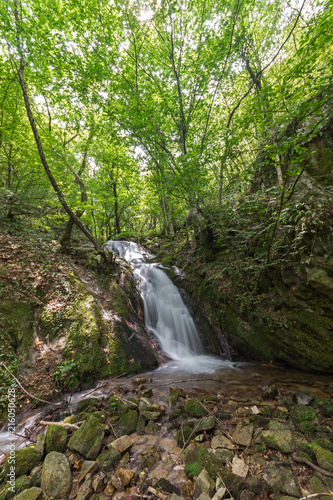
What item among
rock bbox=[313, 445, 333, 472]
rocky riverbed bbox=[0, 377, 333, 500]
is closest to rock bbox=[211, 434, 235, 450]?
rocky riverbed bbox=[0, 377, 333, 500]

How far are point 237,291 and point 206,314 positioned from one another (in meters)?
1.83

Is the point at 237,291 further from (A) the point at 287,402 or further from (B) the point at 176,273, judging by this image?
(B) the point at 176,273

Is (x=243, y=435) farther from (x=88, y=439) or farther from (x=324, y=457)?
(x=88, y=439)

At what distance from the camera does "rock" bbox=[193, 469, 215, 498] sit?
5.84 feet

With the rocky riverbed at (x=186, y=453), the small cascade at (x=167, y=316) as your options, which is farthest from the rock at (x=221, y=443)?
the small cascade at (x=167, y=316)

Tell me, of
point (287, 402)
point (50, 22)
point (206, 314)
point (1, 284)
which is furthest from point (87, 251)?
point (287, 402)

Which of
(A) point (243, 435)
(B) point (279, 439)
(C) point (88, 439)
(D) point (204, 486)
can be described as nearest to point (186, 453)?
(D) point (204, 486)

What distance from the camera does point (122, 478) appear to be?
2049 millimetres

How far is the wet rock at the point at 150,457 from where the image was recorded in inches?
86.1

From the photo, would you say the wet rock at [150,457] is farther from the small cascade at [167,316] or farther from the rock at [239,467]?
the small cascade at [167,316]

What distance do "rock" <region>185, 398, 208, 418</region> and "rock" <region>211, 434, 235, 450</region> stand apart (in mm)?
516

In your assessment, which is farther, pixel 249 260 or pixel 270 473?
pixel 249 260

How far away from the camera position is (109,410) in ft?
10.3

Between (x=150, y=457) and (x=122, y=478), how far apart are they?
13.9 inches
